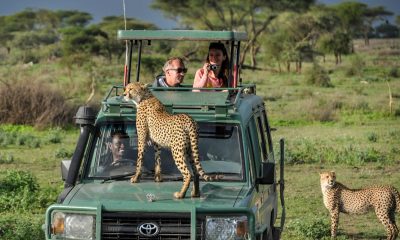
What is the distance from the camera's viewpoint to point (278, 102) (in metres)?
25.8

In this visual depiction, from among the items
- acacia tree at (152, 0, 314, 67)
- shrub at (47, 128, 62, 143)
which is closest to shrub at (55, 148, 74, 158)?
shrub at (47, 128, 62, 143)

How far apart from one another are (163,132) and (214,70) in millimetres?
2024

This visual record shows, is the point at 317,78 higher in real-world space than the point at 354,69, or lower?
higher

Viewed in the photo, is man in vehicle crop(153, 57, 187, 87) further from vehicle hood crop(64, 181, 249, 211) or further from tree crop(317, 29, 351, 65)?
tree crop(317, 29, 351, 65)

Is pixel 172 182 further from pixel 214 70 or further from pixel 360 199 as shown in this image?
pixel 360 199

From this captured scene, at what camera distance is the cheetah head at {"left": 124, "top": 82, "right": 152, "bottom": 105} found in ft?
22.6

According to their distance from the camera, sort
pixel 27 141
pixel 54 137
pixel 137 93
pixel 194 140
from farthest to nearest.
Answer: pixel 54 137 < pixel 27 141 < pixel 137 93 < pixel 194 140

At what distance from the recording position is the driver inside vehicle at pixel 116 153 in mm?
6941

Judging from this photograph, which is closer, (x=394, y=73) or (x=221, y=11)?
(x=394, y=73)

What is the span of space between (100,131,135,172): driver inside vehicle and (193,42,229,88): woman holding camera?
1.41 m

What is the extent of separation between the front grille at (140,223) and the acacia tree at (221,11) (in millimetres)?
40524

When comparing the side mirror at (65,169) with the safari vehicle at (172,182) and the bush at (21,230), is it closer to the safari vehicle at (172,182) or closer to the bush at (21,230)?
the safari vehicle at (172,182)

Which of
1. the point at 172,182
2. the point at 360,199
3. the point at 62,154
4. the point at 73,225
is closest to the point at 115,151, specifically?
the point at 172,182

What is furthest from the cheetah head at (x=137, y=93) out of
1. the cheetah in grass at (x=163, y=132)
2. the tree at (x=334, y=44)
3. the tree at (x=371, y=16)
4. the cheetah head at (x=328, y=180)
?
the tree at (x=371, y=16)
